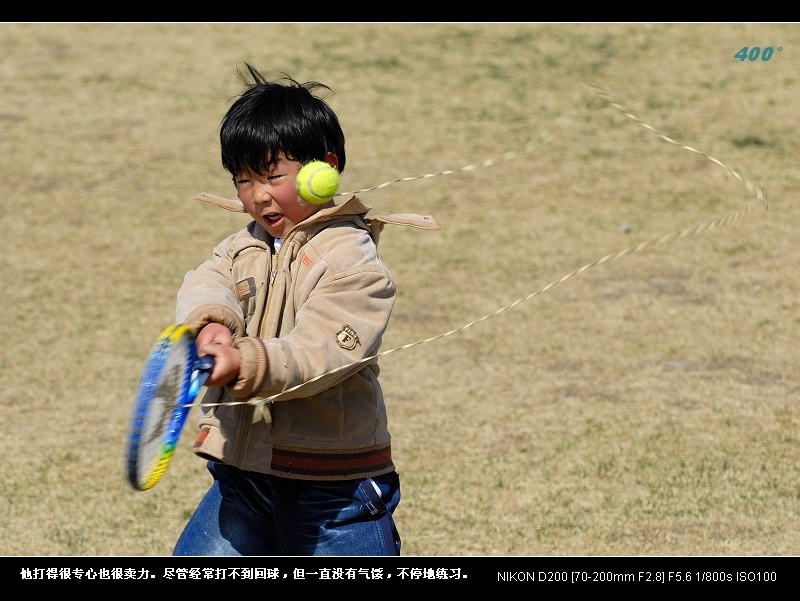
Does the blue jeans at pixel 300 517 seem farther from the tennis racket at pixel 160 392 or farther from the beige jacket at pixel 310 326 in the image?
the tennis racket at pixel 160 392

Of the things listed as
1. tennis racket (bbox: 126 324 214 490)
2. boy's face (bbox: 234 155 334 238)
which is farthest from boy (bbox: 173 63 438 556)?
tennis racket (bbox: 126 324 214 490)

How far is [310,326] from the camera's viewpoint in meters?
2.48

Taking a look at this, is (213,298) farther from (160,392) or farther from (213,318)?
(160,392)

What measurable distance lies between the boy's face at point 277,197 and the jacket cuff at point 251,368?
41 cm

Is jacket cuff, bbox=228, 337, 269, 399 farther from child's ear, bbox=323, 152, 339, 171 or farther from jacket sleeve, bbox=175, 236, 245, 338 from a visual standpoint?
child's ear, bbox=323, 152, 339, 171

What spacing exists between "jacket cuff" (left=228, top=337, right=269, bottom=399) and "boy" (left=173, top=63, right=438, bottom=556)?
23 centimetres

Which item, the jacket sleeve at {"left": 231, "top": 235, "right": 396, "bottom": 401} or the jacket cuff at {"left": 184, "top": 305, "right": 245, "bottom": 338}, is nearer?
the jacket sleeve at {"left": 231, "top": 235, "right": 396, "bottom": 401}

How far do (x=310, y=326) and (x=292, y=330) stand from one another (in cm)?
8

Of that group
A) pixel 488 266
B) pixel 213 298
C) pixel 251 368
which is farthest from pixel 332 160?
pixel 488 266

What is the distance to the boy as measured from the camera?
8.59ft

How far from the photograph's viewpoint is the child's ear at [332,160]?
8.94 ft

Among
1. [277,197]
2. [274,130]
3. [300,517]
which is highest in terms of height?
[274,130]

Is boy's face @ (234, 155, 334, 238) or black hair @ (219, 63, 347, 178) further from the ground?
black hair @ (219, 63, 347, 178)

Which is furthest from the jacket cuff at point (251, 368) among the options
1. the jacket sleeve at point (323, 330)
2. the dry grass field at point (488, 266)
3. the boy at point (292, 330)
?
the dry grass field at point (488, 266)
